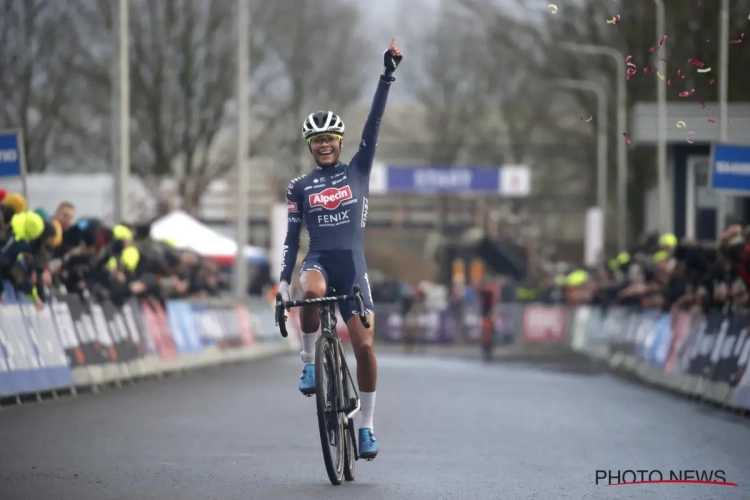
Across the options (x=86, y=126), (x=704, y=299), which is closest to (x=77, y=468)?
(x=704, y=299)

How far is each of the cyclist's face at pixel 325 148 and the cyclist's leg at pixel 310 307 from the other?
0.59 metres

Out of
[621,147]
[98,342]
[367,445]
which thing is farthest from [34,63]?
[367,445]

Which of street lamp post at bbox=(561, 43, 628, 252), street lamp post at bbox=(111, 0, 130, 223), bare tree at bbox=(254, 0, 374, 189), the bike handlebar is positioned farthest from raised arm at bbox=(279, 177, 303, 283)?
bare tree at bbox=(254, 0, 374, 189)

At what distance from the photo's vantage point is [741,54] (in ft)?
134

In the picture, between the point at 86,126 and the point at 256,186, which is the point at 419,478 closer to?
the point at 86,126

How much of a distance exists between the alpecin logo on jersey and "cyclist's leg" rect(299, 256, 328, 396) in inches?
13.0

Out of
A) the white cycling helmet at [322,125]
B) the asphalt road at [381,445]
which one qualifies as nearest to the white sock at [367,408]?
the asphalt road at [381,445]

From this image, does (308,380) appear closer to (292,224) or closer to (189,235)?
(292,224)

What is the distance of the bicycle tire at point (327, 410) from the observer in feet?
32.3

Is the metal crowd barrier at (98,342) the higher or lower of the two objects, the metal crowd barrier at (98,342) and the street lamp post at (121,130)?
the lower

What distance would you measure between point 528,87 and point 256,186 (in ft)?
75.1

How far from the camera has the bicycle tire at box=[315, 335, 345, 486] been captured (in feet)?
32.3

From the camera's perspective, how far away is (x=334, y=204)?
10602 mm

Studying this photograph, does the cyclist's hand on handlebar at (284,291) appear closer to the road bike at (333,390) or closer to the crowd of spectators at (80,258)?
the road bike at (333,390)
